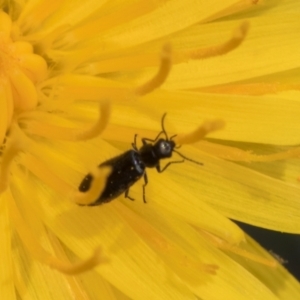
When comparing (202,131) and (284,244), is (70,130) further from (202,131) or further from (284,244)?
(284,244)

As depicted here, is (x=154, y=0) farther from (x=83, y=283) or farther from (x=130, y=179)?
(x=83, y=283)

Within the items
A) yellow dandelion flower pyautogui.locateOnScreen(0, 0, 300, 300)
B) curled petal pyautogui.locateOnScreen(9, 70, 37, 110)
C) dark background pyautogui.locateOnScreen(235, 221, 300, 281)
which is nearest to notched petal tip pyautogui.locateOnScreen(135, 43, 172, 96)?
yellow dandelion flower pyautogui.locateOnScreen(0, 0, 300, 300)

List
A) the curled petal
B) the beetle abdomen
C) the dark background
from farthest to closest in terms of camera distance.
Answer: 1. the dark background
2. the curled petal
3. the beetle abdomen

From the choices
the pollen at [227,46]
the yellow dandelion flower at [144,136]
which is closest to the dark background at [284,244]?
the yellow dandelion flower at [144,136]

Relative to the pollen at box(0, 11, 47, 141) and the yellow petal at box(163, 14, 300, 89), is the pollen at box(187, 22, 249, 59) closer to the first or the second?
the yellow petal at box(163, 14, 300, 89)

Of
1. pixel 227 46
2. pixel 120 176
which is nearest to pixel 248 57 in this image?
pixel 227 46

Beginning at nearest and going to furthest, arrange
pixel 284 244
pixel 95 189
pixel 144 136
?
pixel 95 189 → pixel 144 136 → pixel 284 244
